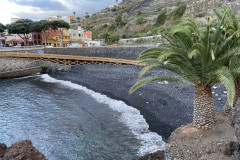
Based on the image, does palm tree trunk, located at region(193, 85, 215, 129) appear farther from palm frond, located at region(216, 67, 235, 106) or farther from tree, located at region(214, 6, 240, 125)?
palm frond, located at region(216, 67, 235, 106)

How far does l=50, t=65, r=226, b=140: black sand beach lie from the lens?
13391mm

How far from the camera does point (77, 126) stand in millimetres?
14758

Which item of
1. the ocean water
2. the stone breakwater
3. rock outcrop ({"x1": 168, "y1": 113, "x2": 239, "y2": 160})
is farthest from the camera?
the stone breakwater

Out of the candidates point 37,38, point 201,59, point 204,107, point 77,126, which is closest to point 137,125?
point 77,126

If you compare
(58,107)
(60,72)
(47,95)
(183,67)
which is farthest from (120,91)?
(60,72)

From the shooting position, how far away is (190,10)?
48312mm

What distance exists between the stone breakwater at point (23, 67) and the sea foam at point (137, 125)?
20.7 m

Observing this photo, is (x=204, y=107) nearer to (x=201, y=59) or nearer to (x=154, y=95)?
(x=201, y=59)

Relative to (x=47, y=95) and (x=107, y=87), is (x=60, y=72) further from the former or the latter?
(x=107, y=87)

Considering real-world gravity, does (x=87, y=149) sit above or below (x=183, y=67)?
below

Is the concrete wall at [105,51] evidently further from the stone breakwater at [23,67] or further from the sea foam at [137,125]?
the sea foam at [137,125]

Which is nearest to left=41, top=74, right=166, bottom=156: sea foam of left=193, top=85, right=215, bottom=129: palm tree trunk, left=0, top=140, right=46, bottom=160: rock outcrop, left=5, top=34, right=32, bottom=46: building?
left=193, top=85, right=215, bottom=129: palm tree trunk

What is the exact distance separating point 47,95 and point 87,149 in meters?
14.6

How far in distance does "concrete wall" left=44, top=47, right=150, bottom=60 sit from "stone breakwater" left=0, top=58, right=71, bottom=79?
340 cm
